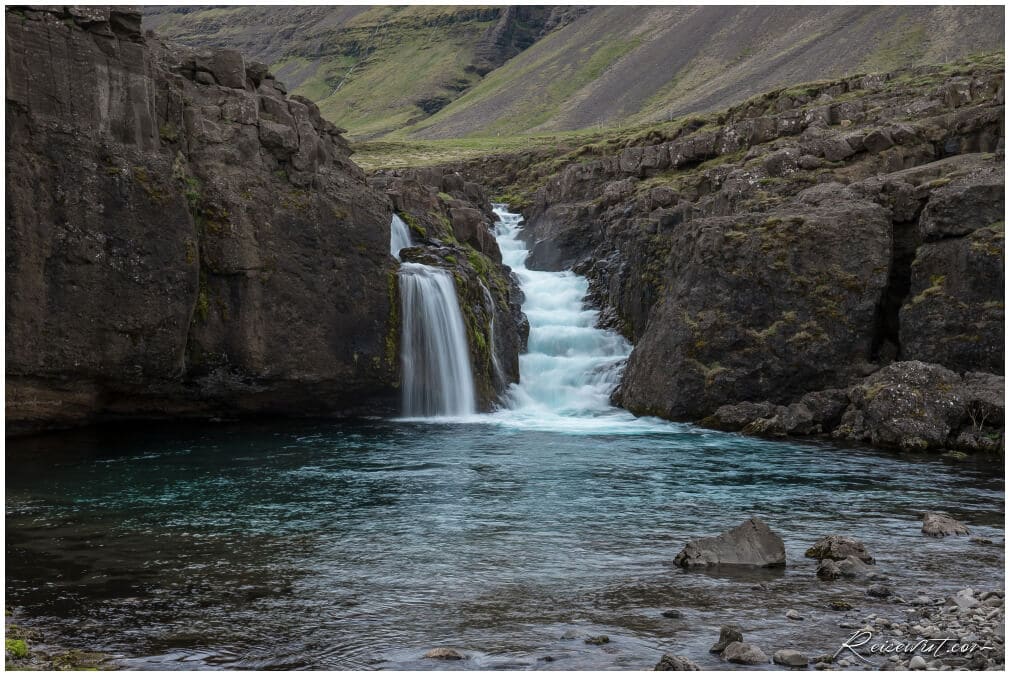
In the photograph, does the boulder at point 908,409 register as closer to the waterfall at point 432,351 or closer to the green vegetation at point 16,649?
the waterfall at point 432,351

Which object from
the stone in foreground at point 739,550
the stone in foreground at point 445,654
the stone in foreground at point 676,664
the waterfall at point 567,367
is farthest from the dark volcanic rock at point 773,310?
the stone in foreground at point 445,654

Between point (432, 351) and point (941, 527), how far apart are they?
2226cm

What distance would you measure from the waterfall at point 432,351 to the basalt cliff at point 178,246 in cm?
69

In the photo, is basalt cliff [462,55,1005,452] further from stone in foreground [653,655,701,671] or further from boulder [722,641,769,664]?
stone in foreground [653,655,701,671]

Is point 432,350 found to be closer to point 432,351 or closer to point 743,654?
point 432,351

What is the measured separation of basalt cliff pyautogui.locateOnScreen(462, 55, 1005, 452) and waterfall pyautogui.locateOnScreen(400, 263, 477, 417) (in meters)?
6.87

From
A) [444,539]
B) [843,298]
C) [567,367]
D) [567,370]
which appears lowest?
[444,539]

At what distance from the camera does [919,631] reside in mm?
11438

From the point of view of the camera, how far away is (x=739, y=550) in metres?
15.4

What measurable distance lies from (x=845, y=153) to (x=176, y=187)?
1282 inches

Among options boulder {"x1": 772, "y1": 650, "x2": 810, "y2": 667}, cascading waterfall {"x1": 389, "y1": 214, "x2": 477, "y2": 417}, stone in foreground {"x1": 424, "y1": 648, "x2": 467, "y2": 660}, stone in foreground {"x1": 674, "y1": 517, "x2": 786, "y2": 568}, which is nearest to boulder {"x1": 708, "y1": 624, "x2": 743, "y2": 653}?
boulder {"x1": 772, "y1": 650, "x2": 810, "y2": 667}

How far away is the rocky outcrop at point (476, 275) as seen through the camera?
125 ft

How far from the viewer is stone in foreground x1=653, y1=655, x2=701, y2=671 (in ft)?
34.3

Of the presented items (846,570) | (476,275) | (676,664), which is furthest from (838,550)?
(476,275)
